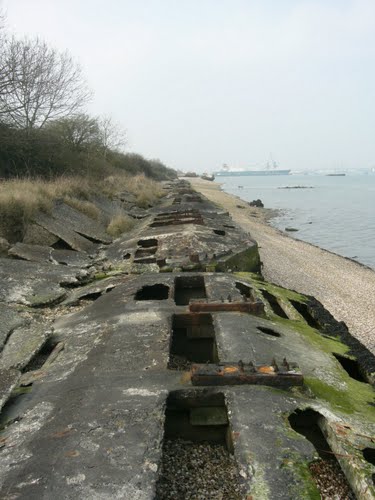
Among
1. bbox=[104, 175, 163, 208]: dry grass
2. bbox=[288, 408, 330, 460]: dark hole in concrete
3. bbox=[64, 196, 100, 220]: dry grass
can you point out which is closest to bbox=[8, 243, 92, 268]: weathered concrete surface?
bbox=[64, 196, 100, 220]: dry grass

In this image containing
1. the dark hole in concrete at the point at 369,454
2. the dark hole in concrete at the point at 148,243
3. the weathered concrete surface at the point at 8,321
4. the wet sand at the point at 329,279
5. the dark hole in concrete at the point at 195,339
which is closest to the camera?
the dark hole in concrete at the point at 369,454

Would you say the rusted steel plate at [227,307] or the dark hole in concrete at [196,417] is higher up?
the rusted steel plate at [227,307]

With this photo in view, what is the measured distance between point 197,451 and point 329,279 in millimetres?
11442

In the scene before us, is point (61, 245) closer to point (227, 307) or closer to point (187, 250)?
point (187, 250)

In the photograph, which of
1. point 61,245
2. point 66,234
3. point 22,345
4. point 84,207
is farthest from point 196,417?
point 84,207

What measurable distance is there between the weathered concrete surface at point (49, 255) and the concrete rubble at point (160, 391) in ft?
3.84

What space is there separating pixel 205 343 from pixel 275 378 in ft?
5.40

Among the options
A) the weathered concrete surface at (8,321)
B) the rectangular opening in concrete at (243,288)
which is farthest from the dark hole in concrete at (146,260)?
the weathered concrete surface at (8,321)

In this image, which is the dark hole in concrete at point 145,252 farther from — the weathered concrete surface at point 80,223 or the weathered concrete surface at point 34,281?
the weathered concrete surface at point 80,223

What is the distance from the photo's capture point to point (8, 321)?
4895 mm

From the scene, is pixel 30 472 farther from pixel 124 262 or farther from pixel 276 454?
pixel 124 262

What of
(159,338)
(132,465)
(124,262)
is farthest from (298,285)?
(132,465)

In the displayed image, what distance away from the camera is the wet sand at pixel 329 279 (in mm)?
9742

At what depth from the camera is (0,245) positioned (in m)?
7.62
